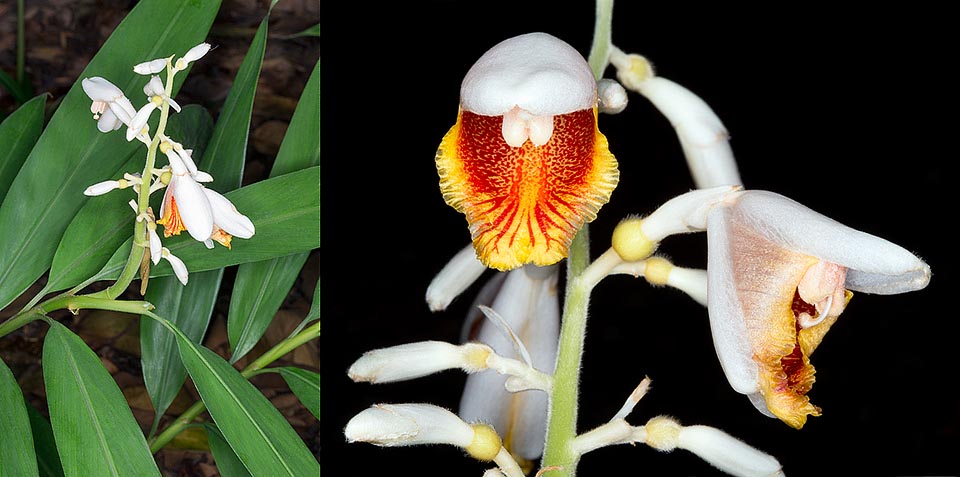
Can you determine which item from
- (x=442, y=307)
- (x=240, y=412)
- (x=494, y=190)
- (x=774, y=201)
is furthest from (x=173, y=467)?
(x=774, y=201)

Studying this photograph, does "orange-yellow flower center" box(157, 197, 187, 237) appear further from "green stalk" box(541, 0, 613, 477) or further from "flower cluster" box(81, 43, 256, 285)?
"green stalk" box(541, 0, 613, 477)

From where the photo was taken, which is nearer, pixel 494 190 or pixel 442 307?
pixel 494 190

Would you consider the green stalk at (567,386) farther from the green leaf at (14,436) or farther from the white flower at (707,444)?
the green leaf at (14,436)

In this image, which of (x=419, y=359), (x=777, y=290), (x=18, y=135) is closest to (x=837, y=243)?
(x=777, y=290)

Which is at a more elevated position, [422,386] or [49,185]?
[49,185]

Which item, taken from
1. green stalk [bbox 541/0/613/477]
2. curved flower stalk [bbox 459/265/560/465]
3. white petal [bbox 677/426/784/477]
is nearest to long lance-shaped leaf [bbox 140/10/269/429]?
curved flower stalk [bbox 459/265/560/465]

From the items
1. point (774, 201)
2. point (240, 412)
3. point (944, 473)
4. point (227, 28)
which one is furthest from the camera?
point (944, 473)

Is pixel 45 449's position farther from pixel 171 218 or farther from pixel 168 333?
pixel 171 218

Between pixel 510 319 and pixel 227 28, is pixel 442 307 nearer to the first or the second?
pixel 510 319
